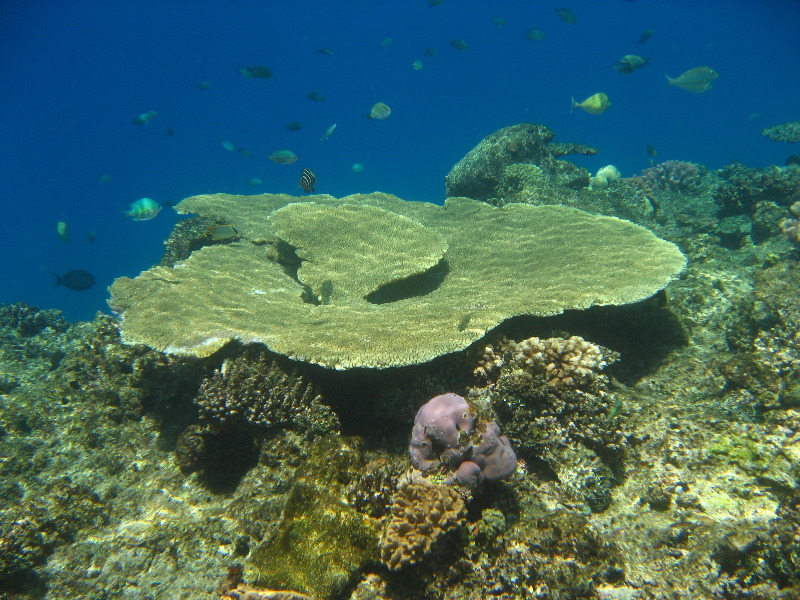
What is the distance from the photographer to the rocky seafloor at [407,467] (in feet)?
9.65

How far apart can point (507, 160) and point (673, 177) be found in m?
8.15

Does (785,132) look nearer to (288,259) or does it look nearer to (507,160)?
(507,160)

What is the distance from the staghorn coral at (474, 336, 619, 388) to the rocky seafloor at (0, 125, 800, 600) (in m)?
0.04

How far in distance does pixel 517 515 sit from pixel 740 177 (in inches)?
491

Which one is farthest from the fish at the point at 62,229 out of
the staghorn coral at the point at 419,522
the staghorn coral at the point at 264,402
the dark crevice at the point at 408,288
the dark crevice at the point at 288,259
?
the staghorn coral at the point at 419,522

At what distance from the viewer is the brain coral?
4.42 m

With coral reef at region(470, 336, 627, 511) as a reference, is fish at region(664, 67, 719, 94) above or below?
above

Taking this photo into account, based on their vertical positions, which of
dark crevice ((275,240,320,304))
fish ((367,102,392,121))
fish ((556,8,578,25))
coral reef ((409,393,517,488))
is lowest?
coral reef ((409,393,517,488))

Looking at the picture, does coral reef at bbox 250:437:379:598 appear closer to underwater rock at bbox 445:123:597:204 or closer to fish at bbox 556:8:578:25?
underwater rock at bbox 445:123:597:204

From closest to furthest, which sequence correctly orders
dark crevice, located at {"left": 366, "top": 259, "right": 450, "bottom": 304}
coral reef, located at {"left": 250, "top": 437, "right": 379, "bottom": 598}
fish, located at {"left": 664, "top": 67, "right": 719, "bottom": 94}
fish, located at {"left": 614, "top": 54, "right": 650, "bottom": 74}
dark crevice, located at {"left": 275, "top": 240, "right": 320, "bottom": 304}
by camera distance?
coral reef, located at {"left": 250, "top": 437, "right": 379, "bottom": 598} → dark crevice, located at {"left": 366, "top": 259, "right": 450, "bottom": 304} → dark crevice, located at {"left": 275, "top": 240, "right": 320, "bottom": 304} → fish, located at {"left": 614, "top": 54, "right": 650, "bottom": 74} → fish, located at {"left": 664, "top": 67, "right": 719, "bottom": 94}

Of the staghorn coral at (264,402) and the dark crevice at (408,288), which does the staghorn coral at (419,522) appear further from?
the dark crevice at (408,288)

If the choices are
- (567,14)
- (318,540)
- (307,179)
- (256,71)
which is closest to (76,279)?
(256,71)

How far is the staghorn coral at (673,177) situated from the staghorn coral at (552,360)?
1228 cm

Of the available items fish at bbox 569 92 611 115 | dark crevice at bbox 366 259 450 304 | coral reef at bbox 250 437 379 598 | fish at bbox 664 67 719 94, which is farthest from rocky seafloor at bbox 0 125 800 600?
fish at bbox 664 67 719 94
